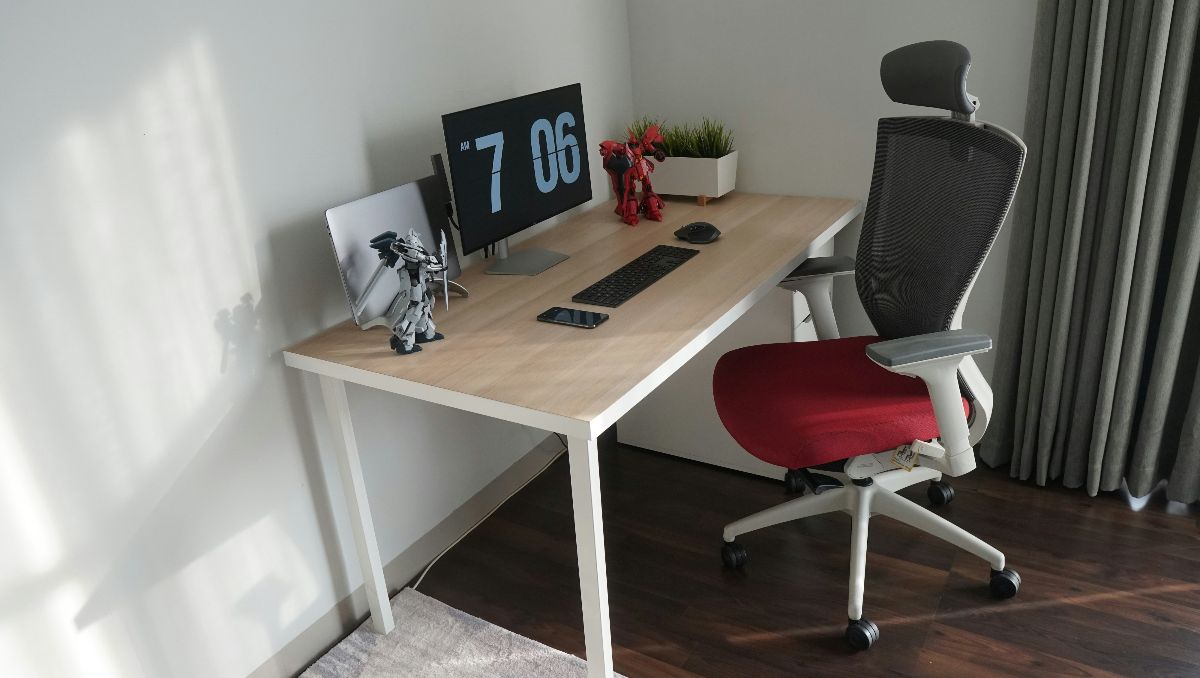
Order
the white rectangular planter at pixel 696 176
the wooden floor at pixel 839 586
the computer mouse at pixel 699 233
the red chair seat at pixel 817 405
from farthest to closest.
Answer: the white rectangular planter at pixel 696 176 < the computer mouse at pixel 699 233 < the wooden floor at pixel 839 586 < the red chair seat at pixel 817 405

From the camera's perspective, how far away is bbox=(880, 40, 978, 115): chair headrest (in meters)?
1.73

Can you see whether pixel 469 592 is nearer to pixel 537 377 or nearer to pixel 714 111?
pixel 537 377

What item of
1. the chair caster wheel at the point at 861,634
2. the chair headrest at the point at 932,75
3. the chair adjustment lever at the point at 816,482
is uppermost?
the chair headrest at the point at 932,75

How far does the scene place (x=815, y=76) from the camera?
8.46ft

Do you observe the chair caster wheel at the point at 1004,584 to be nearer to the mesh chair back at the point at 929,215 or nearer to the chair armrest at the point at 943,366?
the chair armrest at the point at 943,366

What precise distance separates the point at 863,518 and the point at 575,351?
2.76 feet

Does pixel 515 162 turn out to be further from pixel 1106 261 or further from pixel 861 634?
pixel 1106 261

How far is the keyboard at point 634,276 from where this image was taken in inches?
77.9

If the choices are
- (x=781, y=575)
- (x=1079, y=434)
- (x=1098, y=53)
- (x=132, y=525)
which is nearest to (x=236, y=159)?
(x=132, y=525)

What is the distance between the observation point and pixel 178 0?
5.21 feet

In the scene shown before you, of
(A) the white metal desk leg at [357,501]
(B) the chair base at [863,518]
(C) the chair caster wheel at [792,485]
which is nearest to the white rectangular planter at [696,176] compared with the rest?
(C) the chair caster wheel at [792,485]

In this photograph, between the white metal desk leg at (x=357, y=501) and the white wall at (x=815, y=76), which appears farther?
the white wall at (x=815, y=76)

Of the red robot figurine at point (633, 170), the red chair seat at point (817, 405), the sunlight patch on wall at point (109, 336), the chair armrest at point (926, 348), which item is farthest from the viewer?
the red robot figurine at point (633, 170)

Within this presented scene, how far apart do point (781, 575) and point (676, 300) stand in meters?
0.79
